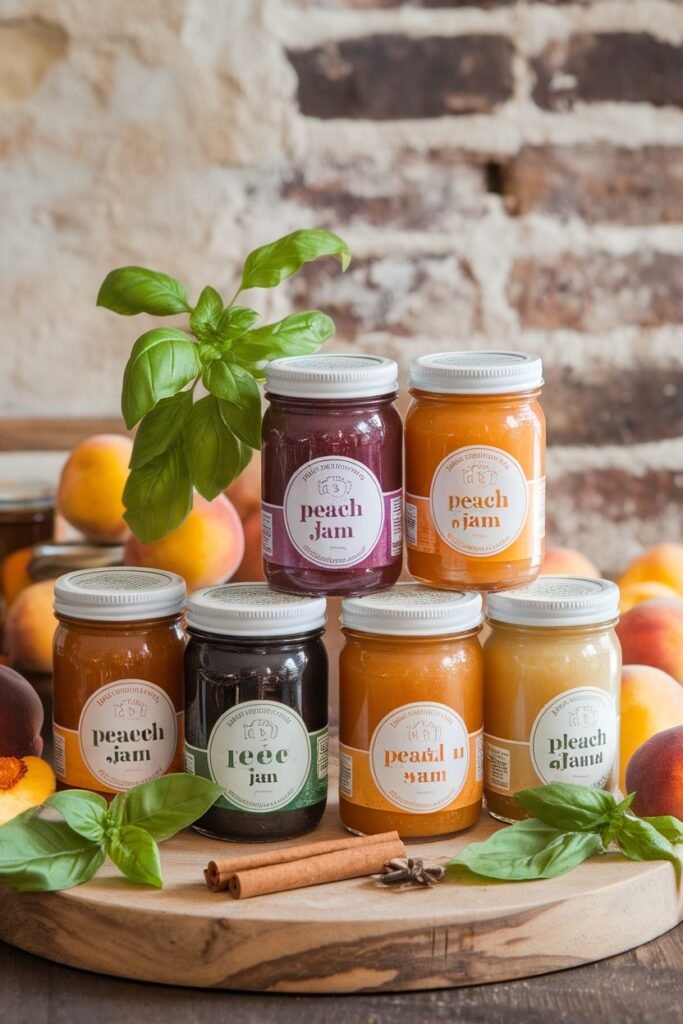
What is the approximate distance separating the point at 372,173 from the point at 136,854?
49.6 inches

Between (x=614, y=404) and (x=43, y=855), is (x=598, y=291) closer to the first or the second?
(x=614, y=404)

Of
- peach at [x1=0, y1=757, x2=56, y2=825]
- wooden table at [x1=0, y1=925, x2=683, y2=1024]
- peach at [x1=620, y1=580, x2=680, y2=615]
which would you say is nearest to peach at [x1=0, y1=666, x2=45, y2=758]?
peach at [x1=0, y1=757, x2=56, y2=825]

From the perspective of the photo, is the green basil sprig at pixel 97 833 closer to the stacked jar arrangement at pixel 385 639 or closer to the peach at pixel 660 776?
the stacked jar arrangement at pixel 385 639

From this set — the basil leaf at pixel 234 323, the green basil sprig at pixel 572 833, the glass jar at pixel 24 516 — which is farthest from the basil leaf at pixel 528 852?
the glass jar at pixel 24 516

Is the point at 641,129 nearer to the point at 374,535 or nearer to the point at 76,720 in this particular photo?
the point at 374,535

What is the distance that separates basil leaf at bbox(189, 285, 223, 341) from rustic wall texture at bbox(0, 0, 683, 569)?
0.85 meters

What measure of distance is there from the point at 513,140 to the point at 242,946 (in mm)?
1392

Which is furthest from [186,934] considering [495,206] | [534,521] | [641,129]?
[641,129]

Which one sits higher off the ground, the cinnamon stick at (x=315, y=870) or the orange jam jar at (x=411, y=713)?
the orange jam jar at (x=411, y=713)

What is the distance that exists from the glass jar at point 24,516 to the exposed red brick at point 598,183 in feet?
2.80

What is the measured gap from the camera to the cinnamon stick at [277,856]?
3.22 ft

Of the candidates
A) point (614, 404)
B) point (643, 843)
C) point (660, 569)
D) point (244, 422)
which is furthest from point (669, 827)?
point (614, 404)

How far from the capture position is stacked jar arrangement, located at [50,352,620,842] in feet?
3.43

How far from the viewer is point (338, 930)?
924 millimetres
